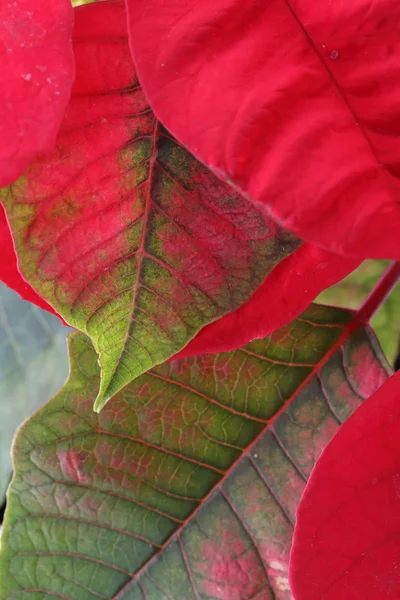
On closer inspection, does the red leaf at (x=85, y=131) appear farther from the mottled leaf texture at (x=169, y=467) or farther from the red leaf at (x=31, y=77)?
the mottled leaf texture at (x=169, y=467)

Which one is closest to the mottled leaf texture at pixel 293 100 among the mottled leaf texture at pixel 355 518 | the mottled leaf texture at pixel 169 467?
the mottled leaf texture at pixel 355 518

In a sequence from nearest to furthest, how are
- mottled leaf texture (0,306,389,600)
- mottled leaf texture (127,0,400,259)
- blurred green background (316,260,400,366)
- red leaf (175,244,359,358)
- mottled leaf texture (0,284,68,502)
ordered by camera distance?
1. mottled leaf texture (127,0,400,259)
2. red leaf (175,244,359,358)
3. mottled leaf texture (0,306,389,600)
4. mottled leaf texture (0,284,68,502)
5. blurred green background (316,260,400,366)

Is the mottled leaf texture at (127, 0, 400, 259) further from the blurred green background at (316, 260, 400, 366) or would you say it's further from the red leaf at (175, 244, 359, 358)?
the blurred green background at (316, 260, 400, 366)

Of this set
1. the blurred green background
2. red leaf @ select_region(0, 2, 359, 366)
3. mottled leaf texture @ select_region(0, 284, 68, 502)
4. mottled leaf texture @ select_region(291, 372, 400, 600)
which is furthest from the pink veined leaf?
the blurred green background

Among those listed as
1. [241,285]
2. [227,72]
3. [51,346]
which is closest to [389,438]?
[241,285]

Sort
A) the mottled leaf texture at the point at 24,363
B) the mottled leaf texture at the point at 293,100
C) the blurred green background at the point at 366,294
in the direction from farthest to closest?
the blurred green background at the point at 366,294
the mottled leaf texture at the point at 24,363
the mottled leaf texture at the point at 293,100

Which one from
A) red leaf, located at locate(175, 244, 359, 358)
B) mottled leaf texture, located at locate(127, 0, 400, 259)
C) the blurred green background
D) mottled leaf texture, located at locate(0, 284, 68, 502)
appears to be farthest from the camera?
the blurred green background

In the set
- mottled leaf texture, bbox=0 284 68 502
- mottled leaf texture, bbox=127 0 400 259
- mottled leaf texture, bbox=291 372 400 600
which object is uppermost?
mottled leaf texture, bbox=127 0 400 259
